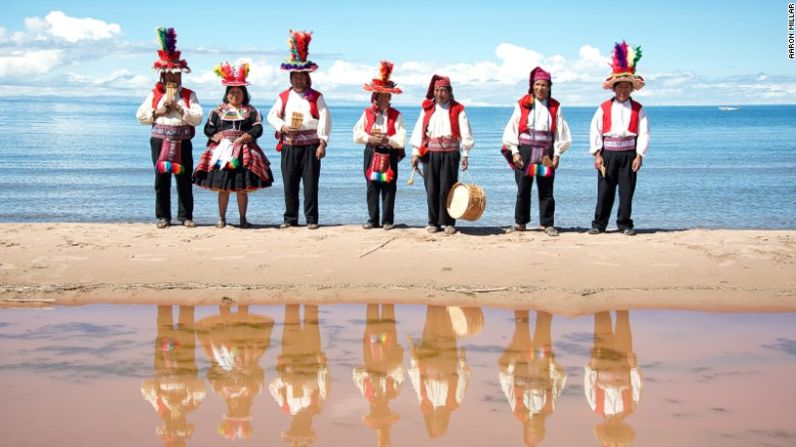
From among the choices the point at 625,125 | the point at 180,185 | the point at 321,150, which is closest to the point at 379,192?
the point at 321,150

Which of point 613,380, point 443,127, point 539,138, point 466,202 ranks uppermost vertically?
point 443,127

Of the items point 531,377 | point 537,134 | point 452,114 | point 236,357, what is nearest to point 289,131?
point 452,114

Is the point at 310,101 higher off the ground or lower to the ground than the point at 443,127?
higher

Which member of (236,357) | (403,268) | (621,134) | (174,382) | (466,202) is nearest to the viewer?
(174,382)

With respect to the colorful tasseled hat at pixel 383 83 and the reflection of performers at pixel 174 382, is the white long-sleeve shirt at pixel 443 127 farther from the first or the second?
the reflection of performers at pixel 174 382

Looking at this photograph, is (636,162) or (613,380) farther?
(636,162)

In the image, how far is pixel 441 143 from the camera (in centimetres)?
1036

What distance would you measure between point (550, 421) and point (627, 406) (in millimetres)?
493

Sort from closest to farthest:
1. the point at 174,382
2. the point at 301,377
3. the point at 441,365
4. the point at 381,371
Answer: the point at 174,382, the point at 301,377, the point at 381,371, the point at 441,365

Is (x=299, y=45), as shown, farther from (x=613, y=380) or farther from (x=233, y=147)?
(x=613, y=380)

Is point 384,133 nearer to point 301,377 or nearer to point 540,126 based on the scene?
point 540,126

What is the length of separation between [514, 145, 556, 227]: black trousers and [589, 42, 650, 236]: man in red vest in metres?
0.47

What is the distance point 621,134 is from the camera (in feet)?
33.7

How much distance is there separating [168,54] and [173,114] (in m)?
0.59
